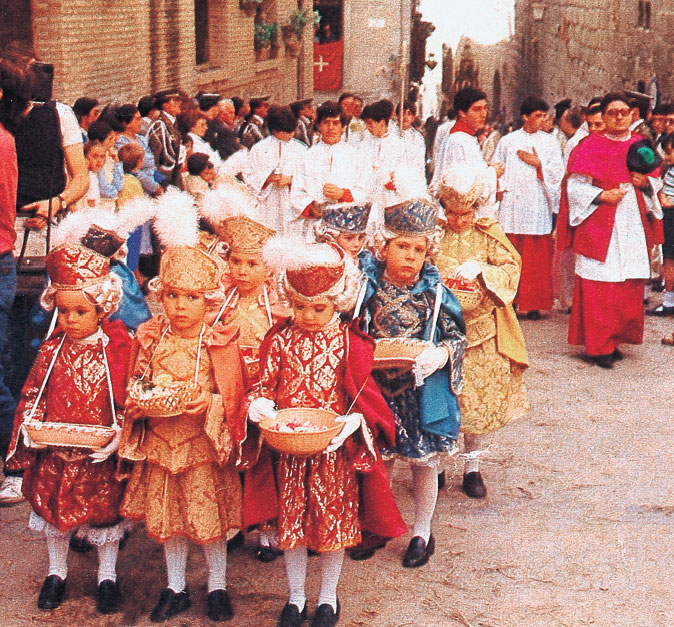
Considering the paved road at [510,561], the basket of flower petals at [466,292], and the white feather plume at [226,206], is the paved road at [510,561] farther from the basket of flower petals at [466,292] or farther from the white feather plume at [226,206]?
the white feather plume at [226,206]

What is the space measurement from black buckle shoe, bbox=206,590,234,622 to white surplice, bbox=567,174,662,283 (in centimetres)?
472

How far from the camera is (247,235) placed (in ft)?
15.6

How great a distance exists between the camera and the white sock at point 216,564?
4.43 metres

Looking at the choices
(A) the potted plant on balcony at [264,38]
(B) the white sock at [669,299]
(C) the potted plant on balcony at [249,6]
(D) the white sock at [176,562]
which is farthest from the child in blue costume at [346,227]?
(A) the potted plant on balcony at [264,38]

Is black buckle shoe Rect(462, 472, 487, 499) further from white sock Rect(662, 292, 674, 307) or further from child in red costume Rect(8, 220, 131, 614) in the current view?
white sock Rect(662, 292, 674, 307)

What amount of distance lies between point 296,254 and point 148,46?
40.6 ft

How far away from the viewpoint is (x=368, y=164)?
10250 millimetres

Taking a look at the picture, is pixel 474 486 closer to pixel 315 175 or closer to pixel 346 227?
pixel 346 227

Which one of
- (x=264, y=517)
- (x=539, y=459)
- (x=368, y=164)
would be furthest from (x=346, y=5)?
(x=264, y=517)

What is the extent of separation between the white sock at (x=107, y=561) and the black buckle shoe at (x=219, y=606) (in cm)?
44

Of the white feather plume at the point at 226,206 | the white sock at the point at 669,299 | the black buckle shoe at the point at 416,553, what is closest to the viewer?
the white feather plume at the point at 226,206

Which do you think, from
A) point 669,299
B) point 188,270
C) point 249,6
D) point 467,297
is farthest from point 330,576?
point 249,6

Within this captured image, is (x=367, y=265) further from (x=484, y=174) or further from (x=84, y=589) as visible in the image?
(x=84, y=589)

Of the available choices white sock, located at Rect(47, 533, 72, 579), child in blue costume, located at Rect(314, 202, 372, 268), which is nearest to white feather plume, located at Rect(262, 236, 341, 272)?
child in blue costume, located at Rect(314, 202, 372, 268)
